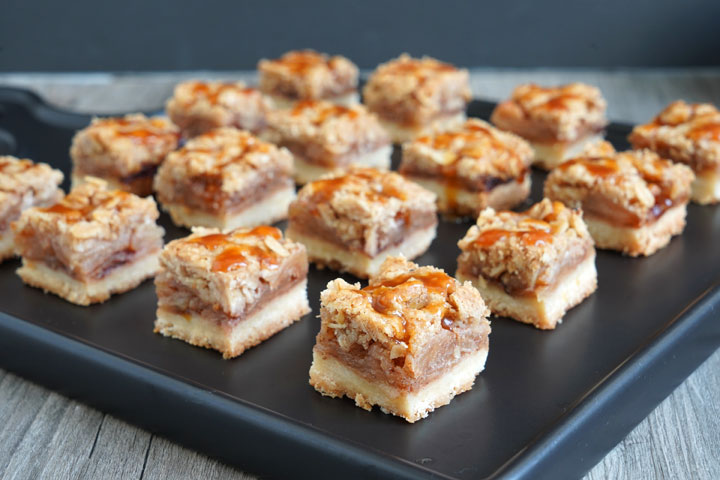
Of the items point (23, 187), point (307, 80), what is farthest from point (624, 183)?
point (23, 187)

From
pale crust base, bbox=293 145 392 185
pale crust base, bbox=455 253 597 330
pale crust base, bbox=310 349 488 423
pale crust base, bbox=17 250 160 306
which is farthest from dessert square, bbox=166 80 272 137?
pale crust base, bbox=310 349 488 423

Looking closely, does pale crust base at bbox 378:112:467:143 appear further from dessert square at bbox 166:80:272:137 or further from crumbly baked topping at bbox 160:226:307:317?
crumbly baked topping at bbox 160:226:307:317

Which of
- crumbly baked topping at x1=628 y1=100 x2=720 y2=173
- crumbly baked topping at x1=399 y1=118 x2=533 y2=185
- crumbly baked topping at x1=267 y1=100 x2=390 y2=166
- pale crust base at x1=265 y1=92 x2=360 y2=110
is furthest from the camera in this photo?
pale crust base at x1=265 y1=92 x2=360 y2=110

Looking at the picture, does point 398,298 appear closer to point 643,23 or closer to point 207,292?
point 207,292

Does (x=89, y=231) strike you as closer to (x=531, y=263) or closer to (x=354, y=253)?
(x=354, y=253)

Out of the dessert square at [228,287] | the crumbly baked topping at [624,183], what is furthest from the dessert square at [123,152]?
the crumbly baked topping at [624,183]

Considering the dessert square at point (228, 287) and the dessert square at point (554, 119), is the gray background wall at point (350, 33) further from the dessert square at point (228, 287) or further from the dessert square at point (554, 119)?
the dessert square at point (228, 287)
